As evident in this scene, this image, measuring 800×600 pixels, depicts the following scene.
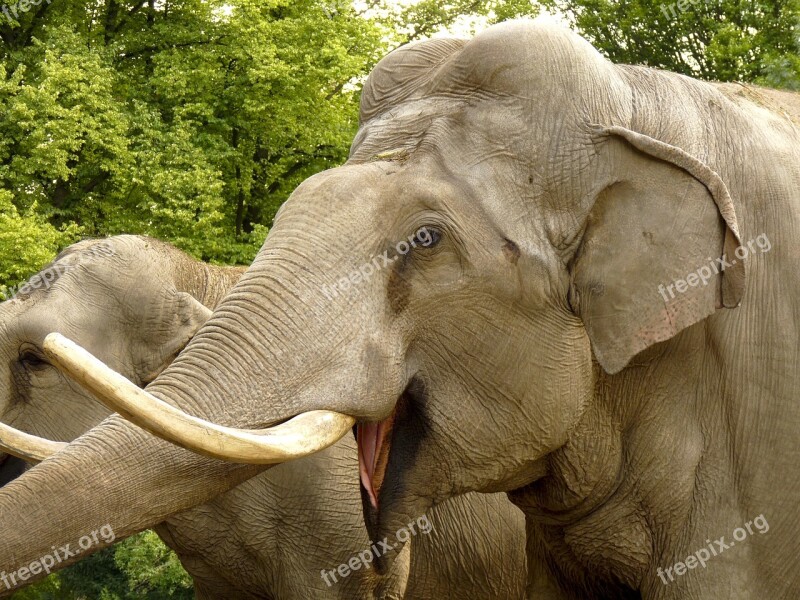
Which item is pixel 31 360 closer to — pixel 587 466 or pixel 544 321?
pixel 587 466

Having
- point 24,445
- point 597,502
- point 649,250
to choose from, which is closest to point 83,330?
point 24,445

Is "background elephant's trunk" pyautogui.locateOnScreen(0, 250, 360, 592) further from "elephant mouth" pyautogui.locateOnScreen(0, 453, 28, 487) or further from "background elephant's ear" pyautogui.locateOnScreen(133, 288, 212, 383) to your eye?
"elephant mouth" pyautogui.locateOnScreen(0, 453, 28, 487)

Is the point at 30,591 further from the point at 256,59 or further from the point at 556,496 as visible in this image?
the point at 256,59

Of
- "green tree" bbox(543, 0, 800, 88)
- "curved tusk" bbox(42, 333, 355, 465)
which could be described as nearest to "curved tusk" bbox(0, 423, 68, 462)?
"curved tusk" bbox(42, 333, 355, 465)

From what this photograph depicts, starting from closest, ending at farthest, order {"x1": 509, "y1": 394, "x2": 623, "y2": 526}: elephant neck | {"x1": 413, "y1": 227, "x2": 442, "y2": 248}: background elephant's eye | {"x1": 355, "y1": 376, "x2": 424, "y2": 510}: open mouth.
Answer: {"x1": 413, "y1": 227, "x2": 442, "y2": 248}: background elephant's eye, {"x1": 355, "y1": 376, "x2": 424, "y2": 510}: open mouth, {"x1": 509, "y1": 394, "x2": 623, "y2": 526}: elephant neck

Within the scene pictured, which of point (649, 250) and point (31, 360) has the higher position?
point (649, 250)

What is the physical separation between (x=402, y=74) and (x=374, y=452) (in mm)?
1286

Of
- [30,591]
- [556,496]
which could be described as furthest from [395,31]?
[556,496]

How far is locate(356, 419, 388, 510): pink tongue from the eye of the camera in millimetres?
3768

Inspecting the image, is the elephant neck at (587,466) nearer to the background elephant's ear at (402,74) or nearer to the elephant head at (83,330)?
the background elephant's ear at (402,74)

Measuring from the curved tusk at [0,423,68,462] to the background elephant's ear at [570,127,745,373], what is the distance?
1940 mm

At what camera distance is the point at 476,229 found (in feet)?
11.6

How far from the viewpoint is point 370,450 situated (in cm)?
381

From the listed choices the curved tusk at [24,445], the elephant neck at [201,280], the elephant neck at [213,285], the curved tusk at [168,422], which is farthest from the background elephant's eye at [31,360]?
the curved tusk at [168,422]
